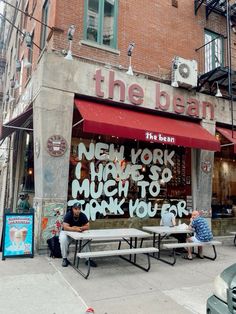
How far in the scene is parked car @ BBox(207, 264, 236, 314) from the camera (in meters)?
3.32

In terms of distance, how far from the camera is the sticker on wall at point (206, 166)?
1049 centimetres

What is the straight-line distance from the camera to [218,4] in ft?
37.8

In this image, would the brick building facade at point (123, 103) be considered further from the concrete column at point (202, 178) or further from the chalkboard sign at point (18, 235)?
the chalkboard sign at point (18, 235)

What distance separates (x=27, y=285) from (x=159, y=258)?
3.59m

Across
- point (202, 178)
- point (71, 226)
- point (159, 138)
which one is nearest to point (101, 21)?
point (159, 138)

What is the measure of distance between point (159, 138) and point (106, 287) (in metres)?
4.34

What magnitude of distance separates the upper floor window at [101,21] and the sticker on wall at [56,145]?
11.0ft

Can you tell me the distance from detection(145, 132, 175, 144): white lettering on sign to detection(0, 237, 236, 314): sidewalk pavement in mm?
3213

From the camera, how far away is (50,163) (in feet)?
26.1

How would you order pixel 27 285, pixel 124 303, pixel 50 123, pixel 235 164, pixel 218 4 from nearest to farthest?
pixel 124 303, pixel 27 285, pixel 50 123, pixel 218 4, pixel 235 164

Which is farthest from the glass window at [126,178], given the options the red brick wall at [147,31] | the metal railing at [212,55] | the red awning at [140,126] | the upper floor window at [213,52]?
the upper floor window at [213,52]

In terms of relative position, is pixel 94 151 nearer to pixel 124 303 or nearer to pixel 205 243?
pixel 205 243

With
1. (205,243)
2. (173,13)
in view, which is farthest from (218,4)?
(205,243)

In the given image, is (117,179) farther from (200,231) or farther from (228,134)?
(228,134)
